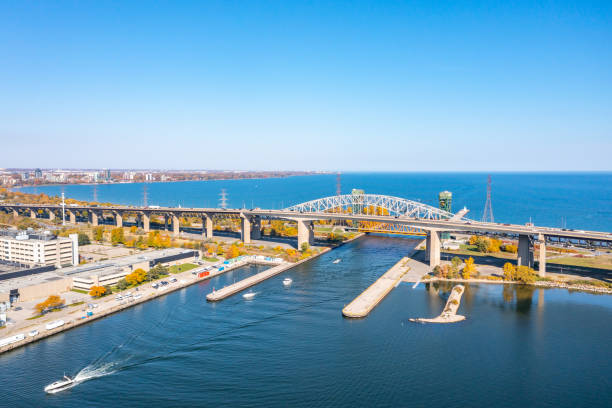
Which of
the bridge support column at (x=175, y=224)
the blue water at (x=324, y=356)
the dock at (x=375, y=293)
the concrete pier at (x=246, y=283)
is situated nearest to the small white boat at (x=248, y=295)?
the blue water at (x=324, y=356)

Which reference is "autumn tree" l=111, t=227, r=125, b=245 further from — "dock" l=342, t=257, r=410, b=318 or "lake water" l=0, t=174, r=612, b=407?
"dock" l=342, t=257, r=410, b=318

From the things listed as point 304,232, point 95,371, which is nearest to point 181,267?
point 304,232

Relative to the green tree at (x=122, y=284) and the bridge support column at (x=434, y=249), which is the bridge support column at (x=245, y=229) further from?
the bridge support column at (x=434, y=249)

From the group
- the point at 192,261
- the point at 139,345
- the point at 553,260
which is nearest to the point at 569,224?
the point at 553,260

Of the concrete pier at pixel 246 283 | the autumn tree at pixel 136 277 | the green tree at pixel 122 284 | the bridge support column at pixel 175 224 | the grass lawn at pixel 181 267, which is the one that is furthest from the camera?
the bridge support column at pixel 175 224

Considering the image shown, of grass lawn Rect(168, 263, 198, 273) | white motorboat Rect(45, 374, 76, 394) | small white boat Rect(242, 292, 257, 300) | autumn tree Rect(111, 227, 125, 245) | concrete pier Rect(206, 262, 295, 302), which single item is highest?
autumn tree Rect(111, 227, 125, 245)

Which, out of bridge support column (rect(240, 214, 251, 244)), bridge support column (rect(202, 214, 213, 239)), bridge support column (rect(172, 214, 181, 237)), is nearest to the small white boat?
bridge support column (rect(240, 214, 251, 244))
